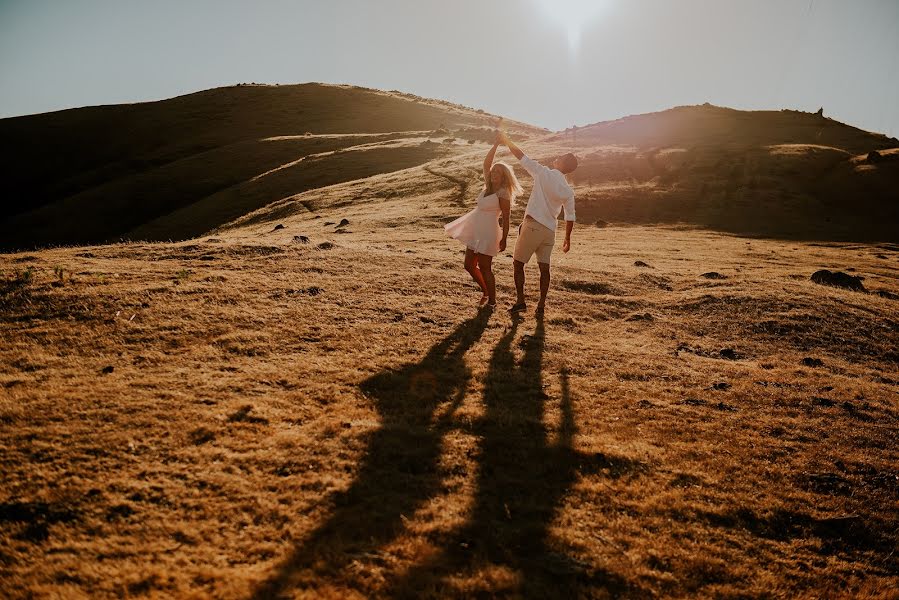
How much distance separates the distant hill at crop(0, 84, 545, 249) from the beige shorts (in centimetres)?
3040

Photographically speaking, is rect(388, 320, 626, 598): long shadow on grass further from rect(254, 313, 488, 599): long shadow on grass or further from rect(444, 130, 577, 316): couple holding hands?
rect(444, 130, 577, 316): couple holding hands

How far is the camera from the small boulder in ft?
52.3

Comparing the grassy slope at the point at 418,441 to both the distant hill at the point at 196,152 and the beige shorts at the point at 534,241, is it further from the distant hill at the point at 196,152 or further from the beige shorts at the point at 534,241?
the distant hill at the point at 196,152

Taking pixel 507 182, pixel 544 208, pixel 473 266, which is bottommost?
pixel 473 266

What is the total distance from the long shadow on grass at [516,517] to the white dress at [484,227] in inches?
147

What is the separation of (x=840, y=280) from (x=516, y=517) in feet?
52.3

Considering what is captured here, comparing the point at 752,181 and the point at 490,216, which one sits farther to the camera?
the point at 752,181

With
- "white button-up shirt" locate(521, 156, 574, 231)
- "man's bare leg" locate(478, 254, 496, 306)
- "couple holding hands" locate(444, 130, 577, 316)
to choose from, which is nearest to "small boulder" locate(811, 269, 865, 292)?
"couple holding hands" locate(444, 130, 577, 316)

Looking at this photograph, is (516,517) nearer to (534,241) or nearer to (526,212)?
(534,241)

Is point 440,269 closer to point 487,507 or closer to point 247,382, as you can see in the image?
point 247,382

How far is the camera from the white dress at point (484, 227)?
10.9m

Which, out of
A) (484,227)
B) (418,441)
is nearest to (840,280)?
(484,227)

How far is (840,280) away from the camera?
635 inches

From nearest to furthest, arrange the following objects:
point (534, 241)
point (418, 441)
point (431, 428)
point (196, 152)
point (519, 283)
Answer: point (418, 441)
point (431, 428)
point (534, 241)
point (519, 283)
point (196, 152)
